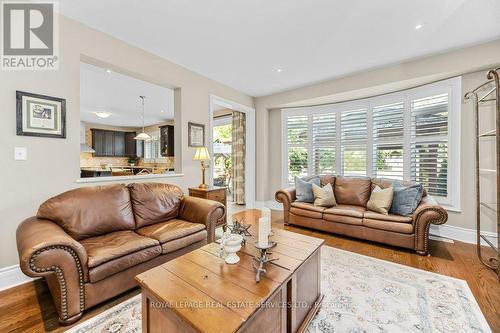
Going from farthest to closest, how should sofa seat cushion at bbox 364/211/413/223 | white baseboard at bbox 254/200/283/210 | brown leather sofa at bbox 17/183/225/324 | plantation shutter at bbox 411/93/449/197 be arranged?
white baseboard at bbox 254/200/283/210 < plantation shutter at bbox 411/93/449/197 < sofa seat cushion at bbox 364/211/413/223 < brown leather sofa at bbox 17/183/225/324

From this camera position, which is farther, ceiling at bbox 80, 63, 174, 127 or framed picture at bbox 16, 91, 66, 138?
ceiling at bbox 80, 63, 174, 127

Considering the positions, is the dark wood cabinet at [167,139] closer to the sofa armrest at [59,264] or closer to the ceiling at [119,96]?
the ceiling at [119,96]

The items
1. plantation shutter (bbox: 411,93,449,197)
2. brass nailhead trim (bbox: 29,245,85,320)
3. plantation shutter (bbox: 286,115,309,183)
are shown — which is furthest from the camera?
plantation shutter (bbox: 286,115,309,183)

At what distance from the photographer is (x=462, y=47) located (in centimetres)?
290

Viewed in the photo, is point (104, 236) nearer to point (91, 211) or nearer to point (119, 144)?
point (91, 211)

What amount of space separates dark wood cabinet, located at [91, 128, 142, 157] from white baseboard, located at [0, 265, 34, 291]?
7225 mm

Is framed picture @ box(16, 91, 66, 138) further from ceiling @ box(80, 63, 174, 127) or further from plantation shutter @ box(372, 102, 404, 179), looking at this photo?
plantation shutter @ box(372, 102, 404, 179)

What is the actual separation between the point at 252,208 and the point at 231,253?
386 centimetres

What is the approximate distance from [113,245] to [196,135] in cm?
228

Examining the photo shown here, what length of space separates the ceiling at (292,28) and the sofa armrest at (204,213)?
2.12 m

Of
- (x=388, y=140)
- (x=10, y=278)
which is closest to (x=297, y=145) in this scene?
(x=388, y=140)

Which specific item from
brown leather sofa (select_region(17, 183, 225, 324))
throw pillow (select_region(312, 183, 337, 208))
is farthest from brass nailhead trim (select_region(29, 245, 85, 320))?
throw pillow (select_region(312, 183, 337, 208))

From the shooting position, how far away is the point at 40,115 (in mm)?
2209

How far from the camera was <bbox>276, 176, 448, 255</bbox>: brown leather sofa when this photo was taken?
2.72m
